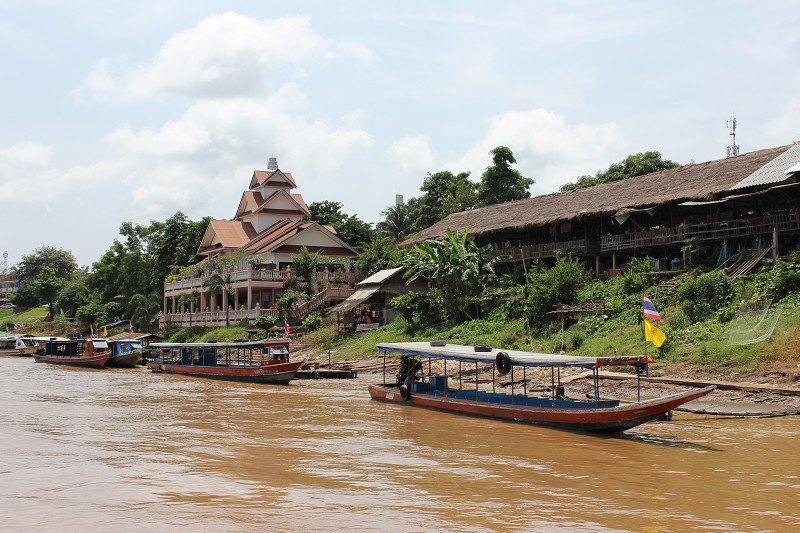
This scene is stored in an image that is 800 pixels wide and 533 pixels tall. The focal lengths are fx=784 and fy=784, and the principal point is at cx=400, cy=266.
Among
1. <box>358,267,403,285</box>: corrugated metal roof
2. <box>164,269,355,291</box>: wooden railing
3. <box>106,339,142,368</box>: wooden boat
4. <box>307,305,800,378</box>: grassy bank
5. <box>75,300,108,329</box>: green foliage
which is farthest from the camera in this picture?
<box>75,300,108,329</box>: green foliage

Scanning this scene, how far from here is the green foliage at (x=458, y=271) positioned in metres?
33.5

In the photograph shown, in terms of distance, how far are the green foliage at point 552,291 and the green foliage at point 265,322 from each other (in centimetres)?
1541

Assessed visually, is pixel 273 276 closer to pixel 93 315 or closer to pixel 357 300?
pixel 357 300

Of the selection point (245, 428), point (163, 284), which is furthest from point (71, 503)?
point (163, 284)

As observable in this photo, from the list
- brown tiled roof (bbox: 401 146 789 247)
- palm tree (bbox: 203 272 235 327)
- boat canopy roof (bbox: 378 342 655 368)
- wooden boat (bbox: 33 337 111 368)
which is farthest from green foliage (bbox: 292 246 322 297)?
boat canopy roof (bbox: 378 342 655 368)

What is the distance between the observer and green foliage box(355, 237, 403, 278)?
43.2m

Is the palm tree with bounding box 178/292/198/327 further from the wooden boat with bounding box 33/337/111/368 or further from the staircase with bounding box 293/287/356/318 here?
the staircase with bounding box 293/287/356/318

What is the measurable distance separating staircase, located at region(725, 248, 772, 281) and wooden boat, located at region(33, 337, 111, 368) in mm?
30053

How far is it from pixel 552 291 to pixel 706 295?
19.4ft

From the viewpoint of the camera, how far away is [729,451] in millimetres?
13836

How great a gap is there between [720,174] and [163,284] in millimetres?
42036

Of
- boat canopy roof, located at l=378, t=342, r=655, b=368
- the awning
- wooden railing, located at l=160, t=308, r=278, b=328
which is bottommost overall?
boat canopy roof, located at l=378, t=342, r=655, b=368

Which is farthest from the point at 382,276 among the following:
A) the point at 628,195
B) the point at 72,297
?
the point at 72,297

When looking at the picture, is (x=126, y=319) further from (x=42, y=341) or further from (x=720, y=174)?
(x=720, y=174)
